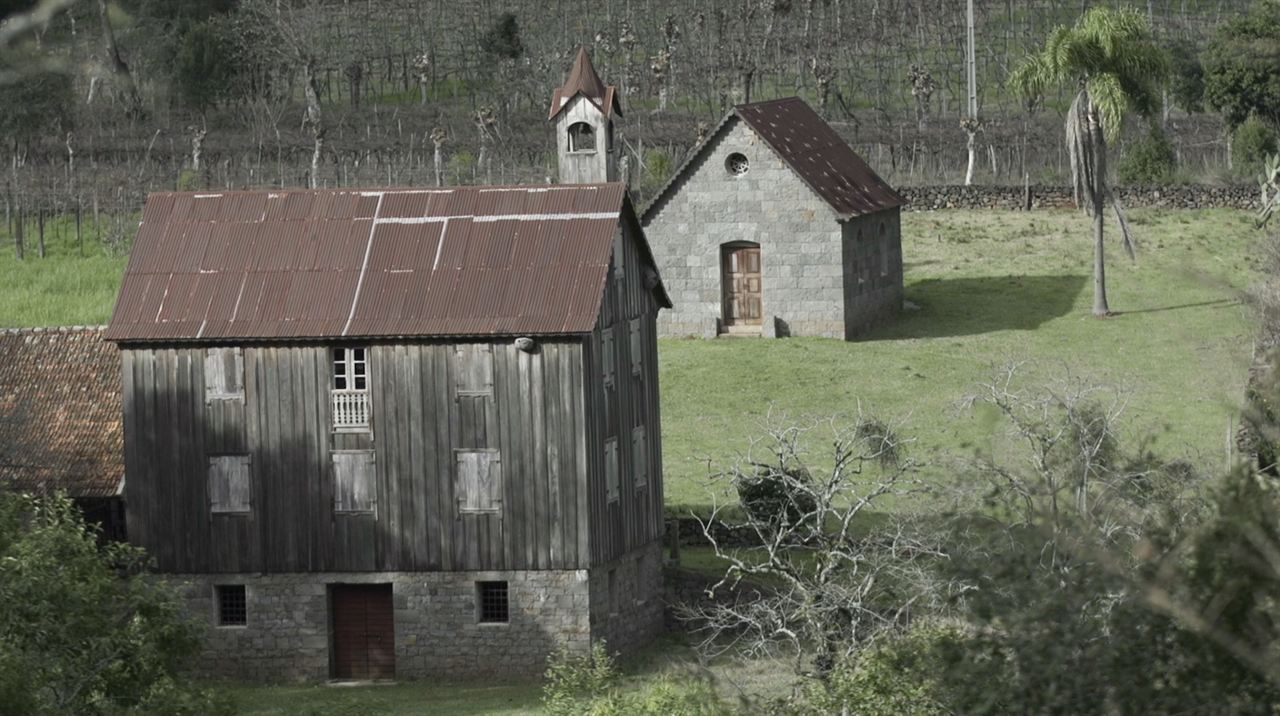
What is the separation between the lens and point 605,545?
1490 inches

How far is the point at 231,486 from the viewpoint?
125 ft

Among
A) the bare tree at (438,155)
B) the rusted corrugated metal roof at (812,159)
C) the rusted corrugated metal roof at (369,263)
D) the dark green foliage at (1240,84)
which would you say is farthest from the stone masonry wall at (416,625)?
the dark green foliage at (1240,84)

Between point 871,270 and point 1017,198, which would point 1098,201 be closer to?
point 871,270

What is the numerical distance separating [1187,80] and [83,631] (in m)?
74.5

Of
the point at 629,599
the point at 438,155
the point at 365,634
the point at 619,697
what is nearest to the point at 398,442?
the point at 365,634

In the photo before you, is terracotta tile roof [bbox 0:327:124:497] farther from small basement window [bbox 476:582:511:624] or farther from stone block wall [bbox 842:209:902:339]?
stone block wall [bbox 842:209:902:339]

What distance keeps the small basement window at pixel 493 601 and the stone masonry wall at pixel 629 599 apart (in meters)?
1.51

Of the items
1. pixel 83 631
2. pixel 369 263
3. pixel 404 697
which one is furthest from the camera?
pixel 369 263

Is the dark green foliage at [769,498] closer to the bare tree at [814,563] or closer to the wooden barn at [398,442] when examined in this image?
the bare tree at [814,563]

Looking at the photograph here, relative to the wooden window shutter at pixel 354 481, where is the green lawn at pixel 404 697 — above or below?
below

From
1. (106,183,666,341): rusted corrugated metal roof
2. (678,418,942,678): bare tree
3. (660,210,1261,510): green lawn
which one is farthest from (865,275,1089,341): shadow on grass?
(106,183,666,341): rusted corrugated metal roof

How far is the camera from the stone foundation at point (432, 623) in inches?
1460

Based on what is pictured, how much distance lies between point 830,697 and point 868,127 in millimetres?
63394

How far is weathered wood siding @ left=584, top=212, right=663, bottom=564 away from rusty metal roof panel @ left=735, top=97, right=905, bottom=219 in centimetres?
1511
